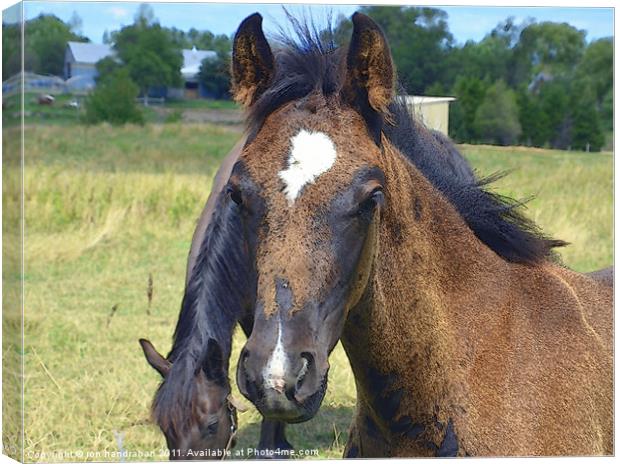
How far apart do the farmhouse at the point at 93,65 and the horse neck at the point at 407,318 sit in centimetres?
259

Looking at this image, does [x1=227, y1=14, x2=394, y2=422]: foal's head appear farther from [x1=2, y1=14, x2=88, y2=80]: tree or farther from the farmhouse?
the farmhouse

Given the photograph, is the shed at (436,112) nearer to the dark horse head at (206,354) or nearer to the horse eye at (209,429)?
the dark horse head at (206,354)

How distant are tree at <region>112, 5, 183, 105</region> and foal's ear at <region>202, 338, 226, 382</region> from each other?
1960mm

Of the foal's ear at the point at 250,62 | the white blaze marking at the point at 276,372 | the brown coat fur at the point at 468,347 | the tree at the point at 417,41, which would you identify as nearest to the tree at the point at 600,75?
the tree at the point at 417,41

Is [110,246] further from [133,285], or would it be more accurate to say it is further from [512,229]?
[512,229]

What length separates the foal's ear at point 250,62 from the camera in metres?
3.11

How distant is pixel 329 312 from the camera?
280 cm

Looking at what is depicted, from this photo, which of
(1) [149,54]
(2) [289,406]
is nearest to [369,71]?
(2) [289,406]

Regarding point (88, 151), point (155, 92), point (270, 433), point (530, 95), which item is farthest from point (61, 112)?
point (88, 151)

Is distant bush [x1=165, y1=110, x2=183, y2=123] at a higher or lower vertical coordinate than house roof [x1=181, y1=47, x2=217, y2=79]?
lower

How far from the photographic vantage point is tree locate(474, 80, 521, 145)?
536 centimetres

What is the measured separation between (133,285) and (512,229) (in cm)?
707

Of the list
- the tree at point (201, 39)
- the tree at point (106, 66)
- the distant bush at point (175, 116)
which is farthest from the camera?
the distant bush at point (175, 116)

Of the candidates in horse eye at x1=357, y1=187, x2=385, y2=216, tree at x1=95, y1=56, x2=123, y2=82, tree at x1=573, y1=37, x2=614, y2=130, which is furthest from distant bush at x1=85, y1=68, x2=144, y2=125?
horse eye at x1=357, y1=187, x2=385, y2=216
